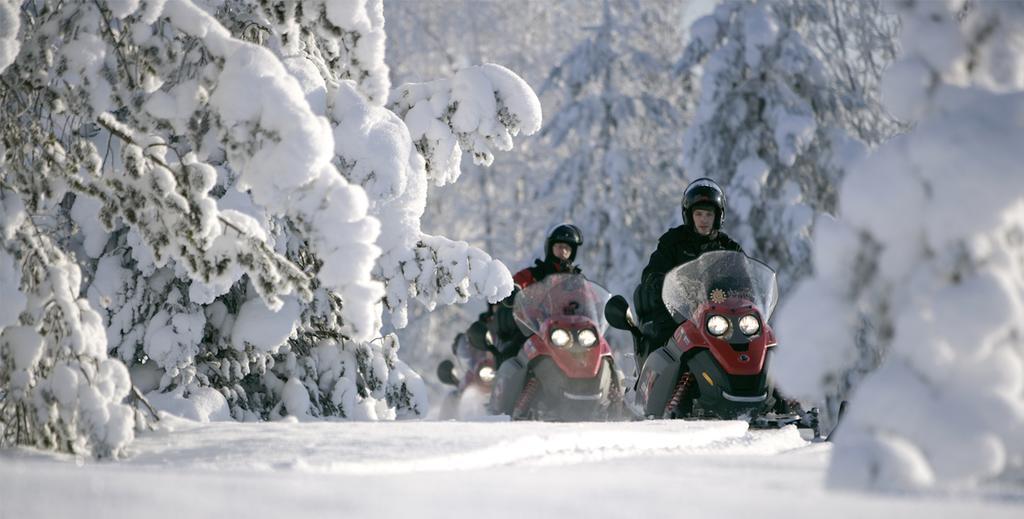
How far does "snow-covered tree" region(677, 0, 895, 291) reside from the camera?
1973 cm

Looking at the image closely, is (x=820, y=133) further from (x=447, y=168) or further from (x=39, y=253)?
(x=39, y=253)

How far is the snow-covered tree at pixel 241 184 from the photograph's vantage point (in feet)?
16.2

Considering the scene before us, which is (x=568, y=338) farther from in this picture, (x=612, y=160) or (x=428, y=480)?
(x=612, y=160)

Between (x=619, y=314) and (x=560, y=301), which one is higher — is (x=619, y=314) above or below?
below

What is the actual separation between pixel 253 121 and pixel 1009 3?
275 cm

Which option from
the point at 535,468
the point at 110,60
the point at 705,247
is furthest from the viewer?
the point at 705,247

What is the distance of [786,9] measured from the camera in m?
20.6

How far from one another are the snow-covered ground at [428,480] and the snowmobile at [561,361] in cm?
468

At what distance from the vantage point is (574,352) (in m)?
10.5

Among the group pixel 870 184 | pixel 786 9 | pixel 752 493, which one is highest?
pixel 786 9

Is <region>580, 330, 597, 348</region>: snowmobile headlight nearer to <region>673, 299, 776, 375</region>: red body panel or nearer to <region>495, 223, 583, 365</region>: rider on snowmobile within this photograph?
<region>495, 223, 583, 365</region>: rider on snowmobile

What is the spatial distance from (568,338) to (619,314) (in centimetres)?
66

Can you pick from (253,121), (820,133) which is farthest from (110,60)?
(820,133)

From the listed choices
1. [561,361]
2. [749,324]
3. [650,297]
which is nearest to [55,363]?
[749,324]
